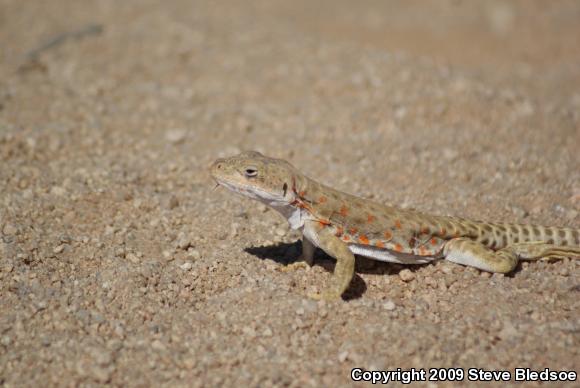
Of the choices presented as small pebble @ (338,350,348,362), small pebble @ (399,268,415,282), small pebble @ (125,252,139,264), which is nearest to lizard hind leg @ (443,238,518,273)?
small pebble @ (399,268,415,282)

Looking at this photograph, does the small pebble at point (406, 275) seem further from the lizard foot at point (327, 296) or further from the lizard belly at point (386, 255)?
the lizard foot at point (327, 296)

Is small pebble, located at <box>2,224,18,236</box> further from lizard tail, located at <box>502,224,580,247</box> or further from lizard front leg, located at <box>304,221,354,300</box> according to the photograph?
lizard tail, located at <box>502,224,580,247</box>

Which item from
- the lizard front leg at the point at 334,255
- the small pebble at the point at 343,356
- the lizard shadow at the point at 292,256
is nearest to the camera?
the small pebble at the point at 343,356

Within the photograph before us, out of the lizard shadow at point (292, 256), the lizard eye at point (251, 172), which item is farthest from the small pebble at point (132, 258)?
the lizard eye at point (251, 172)

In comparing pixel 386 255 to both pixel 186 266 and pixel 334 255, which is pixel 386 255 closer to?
pixel 334 255

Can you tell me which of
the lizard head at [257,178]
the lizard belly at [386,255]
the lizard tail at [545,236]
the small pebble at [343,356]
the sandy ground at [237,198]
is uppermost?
the lizard head at [257,178]

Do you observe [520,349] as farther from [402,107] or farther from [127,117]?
[127,117]

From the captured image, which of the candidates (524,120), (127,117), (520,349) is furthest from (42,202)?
(524,120)

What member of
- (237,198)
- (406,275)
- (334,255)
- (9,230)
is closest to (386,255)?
(406,275)
